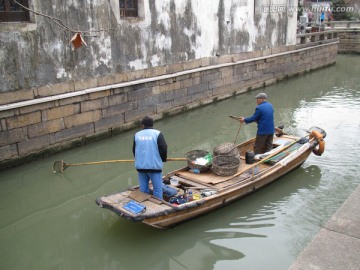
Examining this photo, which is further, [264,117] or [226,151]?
[264,117]

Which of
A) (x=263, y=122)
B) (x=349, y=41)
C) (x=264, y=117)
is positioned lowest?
(x=263, y=122)

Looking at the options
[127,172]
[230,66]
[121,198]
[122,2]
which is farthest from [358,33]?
[121,198]

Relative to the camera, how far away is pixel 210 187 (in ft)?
19.4

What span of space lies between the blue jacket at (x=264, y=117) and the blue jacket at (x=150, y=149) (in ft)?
8.04

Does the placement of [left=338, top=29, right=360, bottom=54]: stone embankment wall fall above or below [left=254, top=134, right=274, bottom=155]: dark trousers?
above

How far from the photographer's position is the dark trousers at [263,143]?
7230 millimetres

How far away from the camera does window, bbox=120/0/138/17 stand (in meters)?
9.96

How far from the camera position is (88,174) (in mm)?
7812

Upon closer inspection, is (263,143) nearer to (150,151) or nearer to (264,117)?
(264,117)

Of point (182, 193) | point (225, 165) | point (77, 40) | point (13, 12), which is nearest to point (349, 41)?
point (77, 40)

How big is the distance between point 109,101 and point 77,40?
1.89 m

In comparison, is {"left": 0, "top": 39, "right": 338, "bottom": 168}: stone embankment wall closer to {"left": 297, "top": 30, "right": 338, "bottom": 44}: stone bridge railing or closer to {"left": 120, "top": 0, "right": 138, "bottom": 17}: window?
{"left": 120, "top": 0, "right": 138, "bottom": 17}: window

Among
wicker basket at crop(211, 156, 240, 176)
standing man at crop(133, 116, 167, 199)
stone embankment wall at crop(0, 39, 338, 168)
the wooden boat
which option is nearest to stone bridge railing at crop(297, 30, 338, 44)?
stone embankment wall at crop(0, 39, 338, 168)

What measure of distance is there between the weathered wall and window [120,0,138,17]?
0.75 feet
